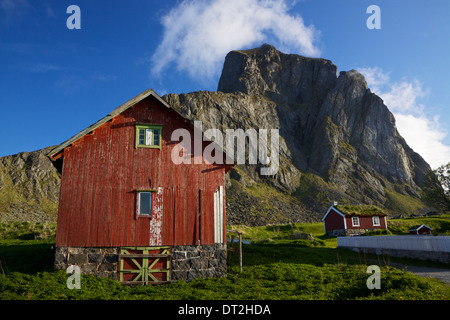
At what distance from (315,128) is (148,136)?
511ft

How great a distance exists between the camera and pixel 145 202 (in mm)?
16844

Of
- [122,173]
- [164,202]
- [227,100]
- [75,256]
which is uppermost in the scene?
[227,100]

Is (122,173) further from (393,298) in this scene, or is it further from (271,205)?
(271,205)

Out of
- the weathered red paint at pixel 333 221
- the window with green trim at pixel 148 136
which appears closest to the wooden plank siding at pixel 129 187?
the window with green trim at pixel 148 136

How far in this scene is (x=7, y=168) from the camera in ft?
322

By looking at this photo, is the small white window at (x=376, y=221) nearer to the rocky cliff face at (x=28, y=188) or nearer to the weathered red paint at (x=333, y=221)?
the weathered red paint at (x=333, y=221)

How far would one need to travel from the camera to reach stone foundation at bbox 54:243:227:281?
15.2 metres

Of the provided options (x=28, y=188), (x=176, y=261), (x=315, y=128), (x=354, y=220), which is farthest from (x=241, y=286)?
(x=315, y=128)

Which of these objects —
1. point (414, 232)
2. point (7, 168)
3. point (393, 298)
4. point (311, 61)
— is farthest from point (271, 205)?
point (311, 61)

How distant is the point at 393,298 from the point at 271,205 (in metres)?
100.0

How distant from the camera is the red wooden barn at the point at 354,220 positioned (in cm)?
5128

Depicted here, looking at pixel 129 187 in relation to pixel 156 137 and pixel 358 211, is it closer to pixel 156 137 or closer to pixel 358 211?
pixel 156 137

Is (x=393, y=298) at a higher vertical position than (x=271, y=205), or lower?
lower
